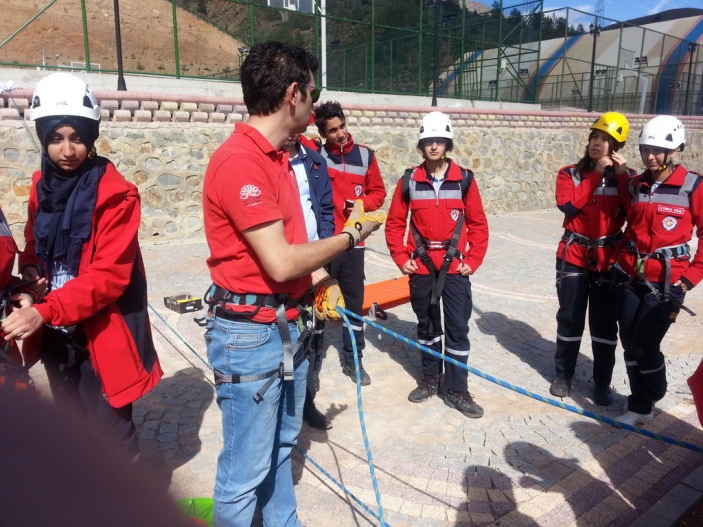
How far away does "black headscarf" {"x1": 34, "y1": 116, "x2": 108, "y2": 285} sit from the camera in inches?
92.4

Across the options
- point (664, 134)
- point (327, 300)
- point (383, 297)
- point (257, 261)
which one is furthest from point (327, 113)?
point (257, 261)

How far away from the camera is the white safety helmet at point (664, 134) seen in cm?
366

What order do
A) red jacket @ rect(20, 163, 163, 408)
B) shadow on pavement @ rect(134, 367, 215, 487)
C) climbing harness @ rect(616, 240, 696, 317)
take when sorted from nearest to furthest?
red jacket @ rect(20, 163, 163, 408) < shadow on pavement @ rect(134, 367, 215, 487) < climbing harness @ rect(616, 240, 696, 317)

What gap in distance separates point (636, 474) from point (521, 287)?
174 inches

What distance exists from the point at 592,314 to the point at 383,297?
224cm

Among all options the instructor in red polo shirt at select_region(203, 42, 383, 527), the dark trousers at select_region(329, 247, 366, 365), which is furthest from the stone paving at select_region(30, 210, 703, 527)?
the instructor in red polo shirt at select_region(203, 42, 383, 527)

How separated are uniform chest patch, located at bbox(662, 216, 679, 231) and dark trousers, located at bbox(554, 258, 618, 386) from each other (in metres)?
0.61

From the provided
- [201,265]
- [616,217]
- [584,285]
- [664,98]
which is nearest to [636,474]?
[584,285]

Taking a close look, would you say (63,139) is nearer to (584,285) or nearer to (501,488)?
(501,488)

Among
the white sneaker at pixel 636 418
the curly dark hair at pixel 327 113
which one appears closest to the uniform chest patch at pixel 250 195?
the curly dark hair at pixel 327 113

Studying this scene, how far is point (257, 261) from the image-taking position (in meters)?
2.08

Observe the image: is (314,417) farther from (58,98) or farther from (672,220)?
(672,220)

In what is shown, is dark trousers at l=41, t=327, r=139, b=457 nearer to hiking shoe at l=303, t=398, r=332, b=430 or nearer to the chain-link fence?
hiking shoe at l=303, t=398, r=332, b=430

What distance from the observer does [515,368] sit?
5.10 metres
